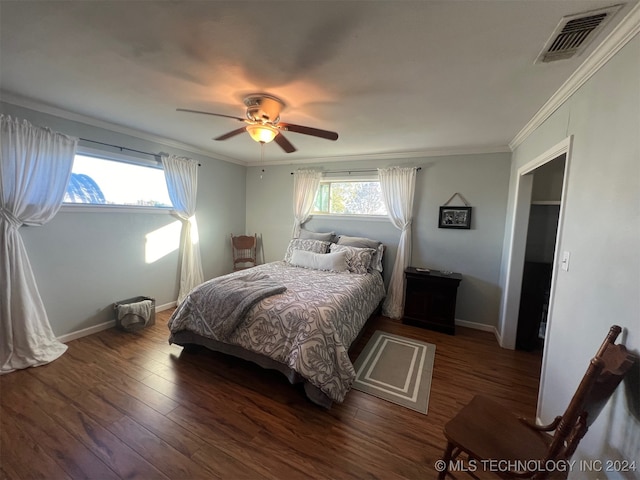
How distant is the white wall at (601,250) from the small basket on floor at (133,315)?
150 inches

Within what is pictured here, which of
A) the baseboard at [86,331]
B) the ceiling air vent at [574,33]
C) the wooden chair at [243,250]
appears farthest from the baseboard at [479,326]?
the baseboard at [86,331]

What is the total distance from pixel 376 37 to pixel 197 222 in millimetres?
3600

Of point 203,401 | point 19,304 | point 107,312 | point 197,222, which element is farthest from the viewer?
point 197,222

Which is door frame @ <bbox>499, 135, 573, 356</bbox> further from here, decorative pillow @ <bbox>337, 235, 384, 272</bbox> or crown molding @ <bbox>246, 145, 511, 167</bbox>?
decorative pillow @ <bbox>337, 235, 384, 272</bbox>

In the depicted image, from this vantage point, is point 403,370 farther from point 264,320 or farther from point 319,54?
point 319,54

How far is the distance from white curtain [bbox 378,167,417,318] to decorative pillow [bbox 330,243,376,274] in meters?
0.48

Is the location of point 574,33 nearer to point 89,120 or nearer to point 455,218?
point 455,218

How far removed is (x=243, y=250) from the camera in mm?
4793

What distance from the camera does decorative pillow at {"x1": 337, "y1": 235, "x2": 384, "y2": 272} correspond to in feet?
12.1

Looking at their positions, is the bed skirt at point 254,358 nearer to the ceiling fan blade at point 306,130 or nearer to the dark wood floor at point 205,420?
the dark wood floor at point 205,420

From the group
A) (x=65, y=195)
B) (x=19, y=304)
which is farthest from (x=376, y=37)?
(x=19, y=304)

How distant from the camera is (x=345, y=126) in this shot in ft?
8.82

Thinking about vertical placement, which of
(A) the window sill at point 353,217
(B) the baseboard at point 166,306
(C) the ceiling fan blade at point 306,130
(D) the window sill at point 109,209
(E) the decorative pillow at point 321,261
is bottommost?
(B) the baseboard at point 166,306

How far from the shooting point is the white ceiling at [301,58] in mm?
1189
